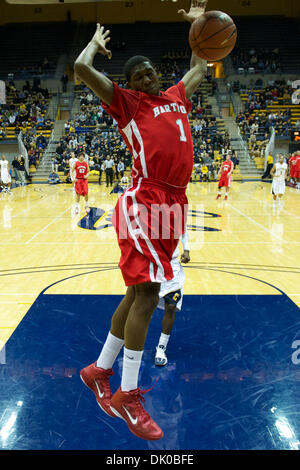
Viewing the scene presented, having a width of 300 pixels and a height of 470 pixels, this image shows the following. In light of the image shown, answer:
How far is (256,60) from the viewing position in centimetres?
2800

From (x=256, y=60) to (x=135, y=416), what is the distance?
2987 cm

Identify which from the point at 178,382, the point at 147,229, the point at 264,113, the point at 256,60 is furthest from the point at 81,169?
the point at 256,60

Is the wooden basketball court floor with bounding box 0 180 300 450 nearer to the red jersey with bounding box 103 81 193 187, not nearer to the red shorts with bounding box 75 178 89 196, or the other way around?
the red jersey with bounding box 103 81 193 187

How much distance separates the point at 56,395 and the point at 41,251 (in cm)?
449

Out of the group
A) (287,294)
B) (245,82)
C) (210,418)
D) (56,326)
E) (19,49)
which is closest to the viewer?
(210,418)

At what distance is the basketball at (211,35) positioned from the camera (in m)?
2.84

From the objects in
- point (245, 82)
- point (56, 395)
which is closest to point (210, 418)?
point (56, 395)

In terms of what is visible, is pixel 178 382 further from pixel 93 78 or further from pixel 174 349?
pixel 93 78

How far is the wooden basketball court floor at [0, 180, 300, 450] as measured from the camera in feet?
7.75

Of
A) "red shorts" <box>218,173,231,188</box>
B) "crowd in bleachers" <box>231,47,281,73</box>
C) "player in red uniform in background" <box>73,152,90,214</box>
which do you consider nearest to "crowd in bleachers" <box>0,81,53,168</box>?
"player in red uniform in background" <box>73,152,90,214</box>

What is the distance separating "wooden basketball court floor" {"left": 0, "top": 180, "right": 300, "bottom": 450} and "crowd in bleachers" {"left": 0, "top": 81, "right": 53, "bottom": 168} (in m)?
16.4

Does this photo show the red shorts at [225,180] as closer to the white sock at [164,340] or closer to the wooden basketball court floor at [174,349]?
the wooden basketball court floor at [174,349]
